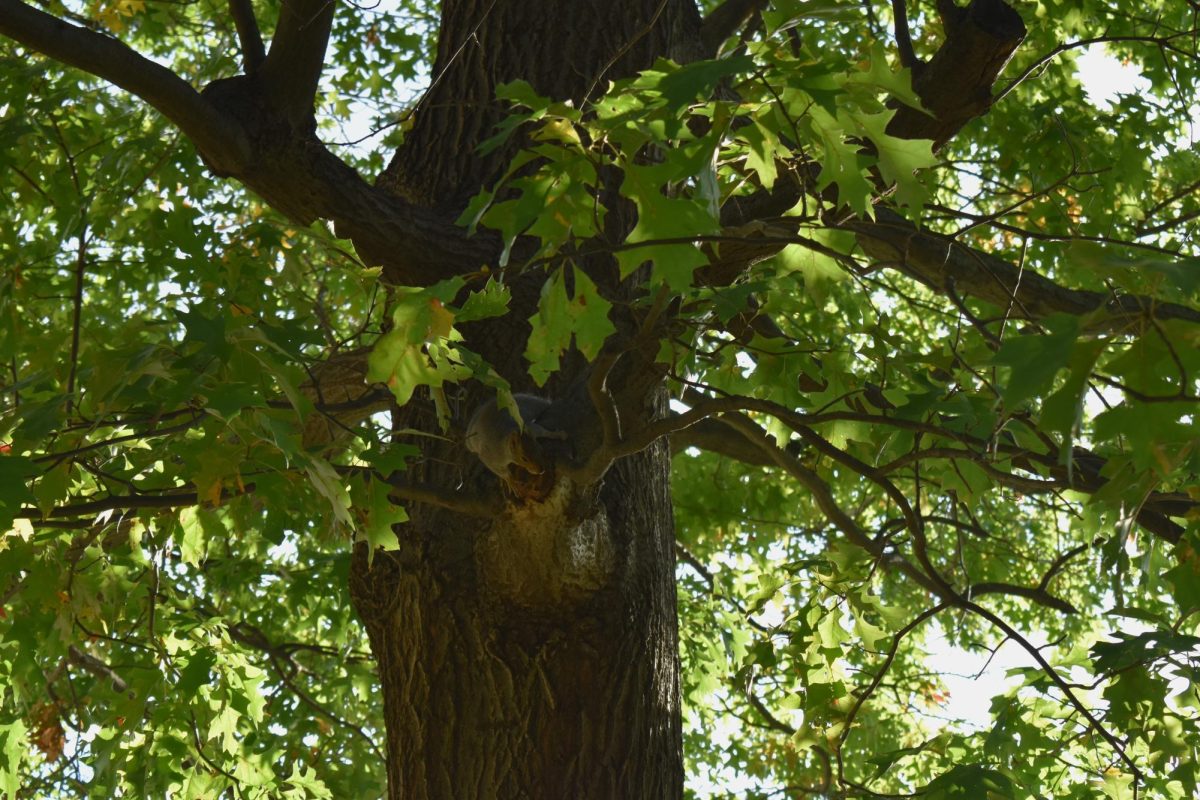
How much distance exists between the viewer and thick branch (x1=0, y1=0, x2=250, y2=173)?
2.41 meters

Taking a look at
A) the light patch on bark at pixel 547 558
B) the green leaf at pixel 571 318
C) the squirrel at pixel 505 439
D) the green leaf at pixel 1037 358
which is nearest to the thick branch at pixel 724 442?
the light patch on bark at pixel 547 558

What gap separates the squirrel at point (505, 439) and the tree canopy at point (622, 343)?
72 millimetres

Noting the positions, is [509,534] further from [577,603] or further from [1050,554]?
[1050,554]

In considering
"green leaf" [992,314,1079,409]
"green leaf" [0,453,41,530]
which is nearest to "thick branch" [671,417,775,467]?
"green leaf" [0,453,41,530]

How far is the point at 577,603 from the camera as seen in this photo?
278 centimetres

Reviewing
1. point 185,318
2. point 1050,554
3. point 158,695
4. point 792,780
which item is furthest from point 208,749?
point 1050,554

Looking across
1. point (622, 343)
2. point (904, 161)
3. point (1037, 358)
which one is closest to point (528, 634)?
point (622, 343)

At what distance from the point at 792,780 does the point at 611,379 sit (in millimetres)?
4984

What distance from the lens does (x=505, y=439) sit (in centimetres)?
237

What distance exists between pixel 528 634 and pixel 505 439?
0.61 meters

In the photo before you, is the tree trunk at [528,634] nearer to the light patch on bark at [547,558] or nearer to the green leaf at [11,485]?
the light patch on bark at [547,558]

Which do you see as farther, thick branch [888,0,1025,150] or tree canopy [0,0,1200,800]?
thick branch [888,0,1025,150]

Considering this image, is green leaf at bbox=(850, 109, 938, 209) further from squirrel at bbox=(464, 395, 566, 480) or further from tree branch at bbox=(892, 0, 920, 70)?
squirrel at bbox=(464, 395, 566, 480)

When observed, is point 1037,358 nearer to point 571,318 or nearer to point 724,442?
point 571,318
